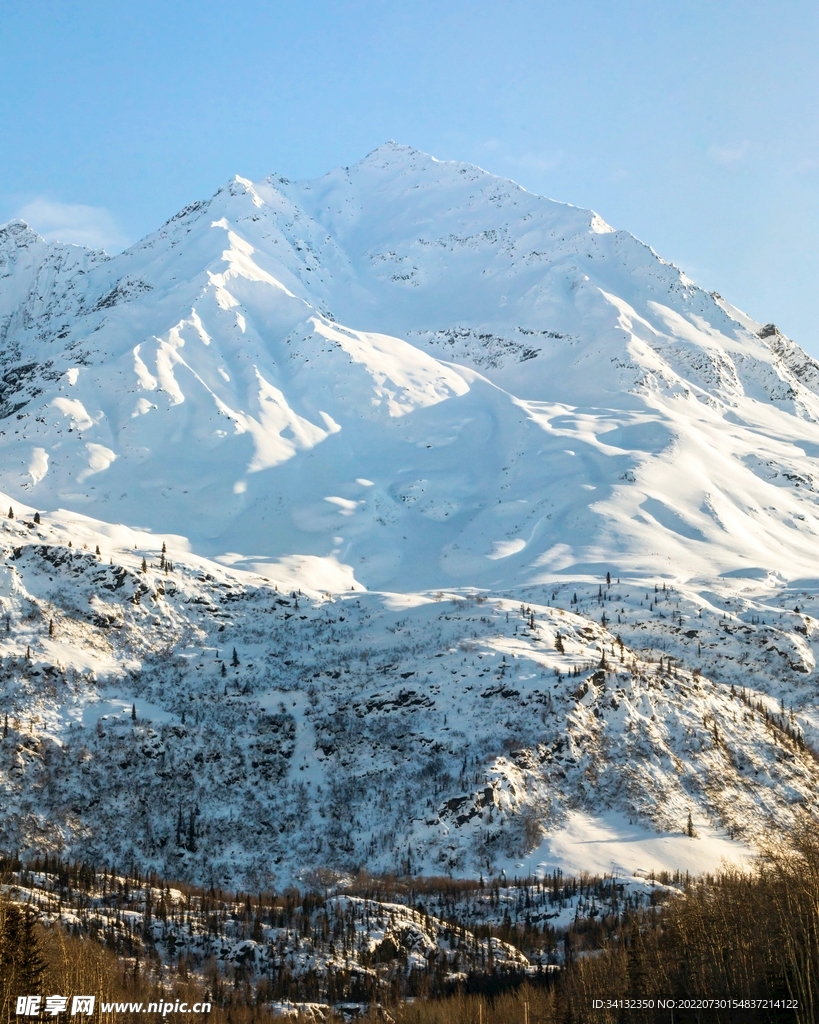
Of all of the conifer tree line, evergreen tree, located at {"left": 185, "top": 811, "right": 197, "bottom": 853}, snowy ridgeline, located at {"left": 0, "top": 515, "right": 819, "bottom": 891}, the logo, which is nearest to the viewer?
the logo

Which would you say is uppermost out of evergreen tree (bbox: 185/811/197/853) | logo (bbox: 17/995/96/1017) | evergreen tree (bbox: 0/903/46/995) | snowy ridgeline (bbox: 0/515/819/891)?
snowy ridgeline (bbox: 0/515/819/891)

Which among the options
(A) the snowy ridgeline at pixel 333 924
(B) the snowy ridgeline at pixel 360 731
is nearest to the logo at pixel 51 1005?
(A) the snowy ridgeline at pixel 333 924

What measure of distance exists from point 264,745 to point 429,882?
29227 millimetres

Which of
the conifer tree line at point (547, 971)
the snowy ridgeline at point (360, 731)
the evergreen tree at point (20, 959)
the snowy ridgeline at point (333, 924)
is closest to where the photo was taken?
the evergreen tree at point (20, 959)

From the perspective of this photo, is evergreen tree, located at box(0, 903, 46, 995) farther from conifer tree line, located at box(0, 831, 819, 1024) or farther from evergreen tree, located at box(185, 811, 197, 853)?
evergreen tree, located at box(185, 811, 197, 853)

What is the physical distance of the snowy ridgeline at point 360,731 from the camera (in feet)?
349

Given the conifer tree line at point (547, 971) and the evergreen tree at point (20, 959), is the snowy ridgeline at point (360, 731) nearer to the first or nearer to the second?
the conifer tree line at point (547, 971)

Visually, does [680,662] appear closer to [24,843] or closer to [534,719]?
[534,719]

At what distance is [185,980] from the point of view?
77.2 m

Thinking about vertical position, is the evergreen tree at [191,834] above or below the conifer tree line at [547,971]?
above

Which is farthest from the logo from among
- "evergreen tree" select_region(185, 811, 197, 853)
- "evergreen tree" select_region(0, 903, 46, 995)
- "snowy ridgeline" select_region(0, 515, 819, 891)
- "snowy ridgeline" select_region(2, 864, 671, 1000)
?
"evergreen tree" select_region(185, 811, 197, 853)

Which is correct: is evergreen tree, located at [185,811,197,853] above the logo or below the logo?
above

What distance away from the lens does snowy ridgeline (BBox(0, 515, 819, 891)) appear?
349 ft

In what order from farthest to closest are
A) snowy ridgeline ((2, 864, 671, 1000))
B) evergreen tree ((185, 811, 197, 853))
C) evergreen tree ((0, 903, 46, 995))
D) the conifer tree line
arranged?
evergreen tree ((185, 811, 197, 853)) < snowy ridgeline ((2, 864, 671, 1000)) < the conifer tree line < evergreen tree ((0, 903, 46, 995))
